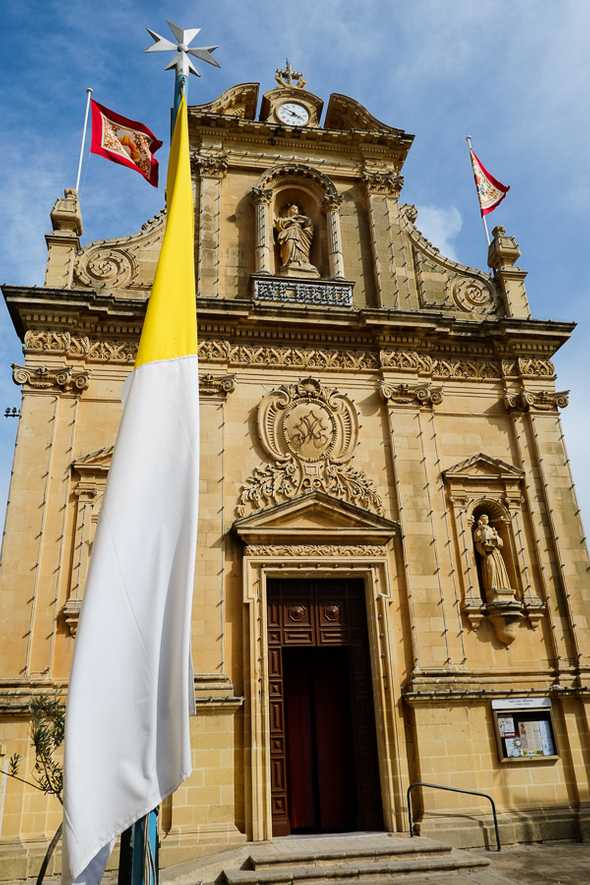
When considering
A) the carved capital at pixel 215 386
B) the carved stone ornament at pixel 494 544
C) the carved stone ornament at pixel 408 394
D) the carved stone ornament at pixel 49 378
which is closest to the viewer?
the carved stone ornament at pixel 494 544

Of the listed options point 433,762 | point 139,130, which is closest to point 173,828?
point 433,762

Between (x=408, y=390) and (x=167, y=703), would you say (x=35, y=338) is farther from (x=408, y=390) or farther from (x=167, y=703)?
(x=167, y=703)

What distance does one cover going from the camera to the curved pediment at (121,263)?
13570mm

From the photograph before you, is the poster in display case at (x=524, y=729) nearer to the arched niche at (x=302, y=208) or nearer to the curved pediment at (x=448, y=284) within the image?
the curved pediment at (x=448, y=284)

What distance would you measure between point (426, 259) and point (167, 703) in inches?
540

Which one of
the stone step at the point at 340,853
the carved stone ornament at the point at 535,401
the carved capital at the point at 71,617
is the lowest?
the stone step at the point at 340,853

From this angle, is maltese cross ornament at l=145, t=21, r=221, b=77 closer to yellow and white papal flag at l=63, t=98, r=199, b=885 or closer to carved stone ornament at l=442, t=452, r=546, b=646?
yellow and white papal flag at l=63, t=98, r=199, b=885

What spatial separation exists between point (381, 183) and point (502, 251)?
10.8 ft

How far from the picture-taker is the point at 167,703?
3.41m

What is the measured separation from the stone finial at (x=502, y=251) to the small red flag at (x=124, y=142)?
25.7 ft

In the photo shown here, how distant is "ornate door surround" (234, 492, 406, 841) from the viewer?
10.4 meters

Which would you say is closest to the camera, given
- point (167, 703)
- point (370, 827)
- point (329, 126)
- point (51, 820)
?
point (167, 703)

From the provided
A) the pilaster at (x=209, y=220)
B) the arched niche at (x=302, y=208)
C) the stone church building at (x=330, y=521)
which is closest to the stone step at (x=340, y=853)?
the stone church building at (x=330, y=521)

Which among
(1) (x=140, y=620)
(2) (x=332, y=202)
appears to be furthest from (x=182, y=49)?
(2) (x=332, y=202)
